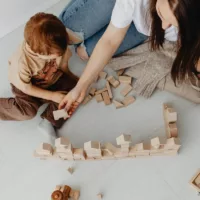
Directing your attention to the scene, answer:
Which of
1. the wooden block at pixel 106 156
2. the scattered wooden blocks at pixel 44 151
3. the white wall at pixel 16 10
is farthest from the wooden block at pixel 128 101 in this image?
the white wall at pixel 16 10

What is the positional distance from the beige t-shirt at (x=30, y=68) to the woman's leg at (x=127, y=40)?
0.16m

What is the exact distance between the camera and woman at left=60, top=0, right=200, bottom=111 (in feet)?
2.40

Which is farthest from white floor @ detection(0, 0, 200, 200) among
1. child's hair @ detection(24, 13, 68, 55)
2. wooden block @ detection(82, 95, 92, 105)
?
child's hair @ detection(24, 13, 68, 55)

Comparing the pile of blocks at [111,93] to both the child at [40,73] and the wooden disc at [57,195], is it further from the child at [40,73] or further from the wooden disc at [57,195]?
the wooden disc at [57,195]

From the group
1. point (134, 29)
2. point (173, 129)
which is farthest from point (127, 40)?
point (173, 129)

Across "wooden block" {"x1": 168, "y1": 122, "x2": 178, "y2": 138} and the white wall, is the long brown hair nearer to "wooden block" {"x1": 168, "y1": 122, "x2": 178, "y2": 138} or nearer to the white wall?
"wooden block" {"x1": 168, "y1": 122, "x2": 178, "y2": 138}

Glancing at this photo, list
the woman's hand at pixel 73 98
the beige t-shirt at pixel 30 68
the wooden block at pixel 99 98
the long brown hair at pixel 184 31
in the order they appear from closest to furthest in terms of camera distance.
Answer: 1. the long brown hair at pixel 184 31
2. the beige t-shirt at pixel 30 68
3. the woman's hand at pixel 73 98
4. the wooden block at pixel 99 98

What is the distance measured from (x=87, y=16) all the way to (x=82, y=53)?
0.14 m

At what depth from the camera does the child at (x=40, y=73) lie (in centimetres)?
88

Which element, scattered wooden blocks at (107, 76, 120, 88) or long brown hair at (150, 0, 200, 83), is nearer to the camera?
long brown hair at (150, 0, 200, 83)

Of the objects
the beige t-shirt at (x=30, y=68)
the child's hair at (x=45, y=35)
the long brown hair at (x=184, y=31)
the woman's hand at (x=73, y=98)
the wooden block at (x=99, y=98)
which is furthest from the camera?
the wooden block at (x=99, y=98)

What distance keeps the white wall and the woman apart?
18 centimetres

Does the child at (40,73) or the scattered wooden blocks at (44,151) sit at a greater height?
the child at (40,73)

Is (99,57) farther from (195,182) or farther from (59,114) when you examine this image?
(195,182)
